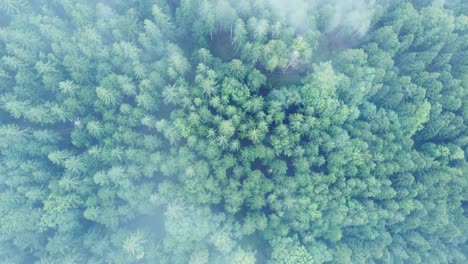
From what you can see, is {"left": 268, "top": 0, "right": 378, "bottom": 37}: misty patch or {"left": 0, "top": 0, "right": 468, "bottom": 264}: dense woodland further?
{"left": 268, "top": 0, "right": 378, "bottom": 37}: misty patch

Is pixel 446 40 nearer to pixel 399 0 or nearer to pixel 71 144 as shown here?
pixel 399 0

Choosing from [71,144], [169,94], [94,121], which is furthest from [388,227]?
[71,144]

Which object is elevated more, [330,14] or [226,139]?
[330,14]

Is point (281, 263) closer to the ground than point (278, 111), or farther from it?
closer to the ground

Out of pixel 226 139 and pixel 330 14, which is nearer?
pixel 226 139

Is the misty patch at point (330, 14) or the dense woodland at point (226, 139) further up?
the misty patch at point (330, 14)

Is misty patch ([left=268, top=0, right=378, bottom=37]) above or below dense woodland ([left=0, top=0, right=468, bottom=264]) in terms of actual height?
above

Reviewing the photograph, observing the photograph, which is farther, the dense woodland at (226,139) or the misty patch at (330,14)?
the misty patch at (330,14)

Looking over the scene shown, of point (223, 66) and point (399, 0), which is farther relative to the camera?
point (399, 0)
